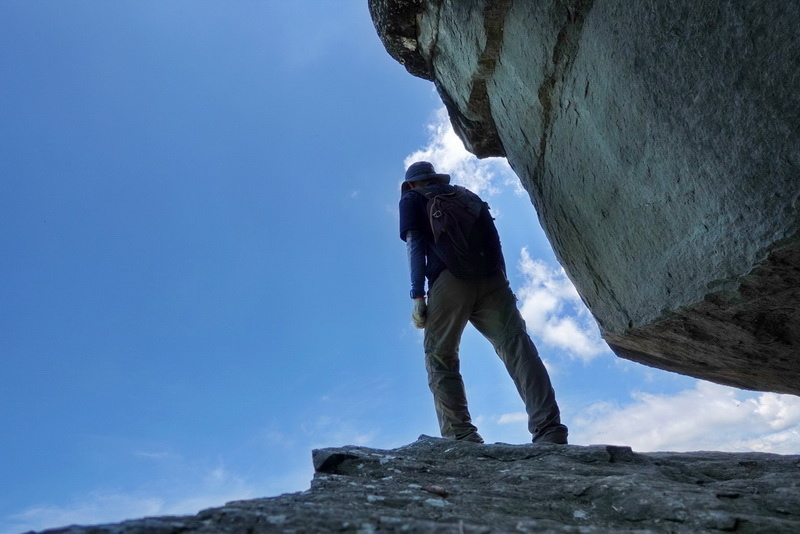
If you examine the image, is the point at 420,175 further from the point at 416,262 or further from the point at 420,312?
the point at 420,312

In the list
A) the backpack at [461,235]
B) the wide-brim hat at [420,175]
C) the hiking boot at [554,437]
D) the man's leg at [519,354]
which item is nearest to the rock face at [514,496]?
the hiking boot at [554,437]

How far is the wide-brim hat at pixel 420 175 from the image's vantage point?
23.3 ft

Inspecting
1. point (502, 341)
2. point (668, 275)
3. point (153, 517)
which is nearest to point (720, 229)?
point (668, 275)

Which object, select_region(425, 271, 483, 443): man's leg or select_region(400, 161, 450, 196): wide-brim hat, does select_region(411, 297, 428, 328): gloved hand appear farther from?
select_region(400, 161, 450, 196): wide-brim hat

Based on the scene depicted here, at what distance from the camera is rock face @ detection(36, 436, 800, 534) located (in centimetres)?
223

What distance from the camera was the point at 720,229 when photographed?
4.14m

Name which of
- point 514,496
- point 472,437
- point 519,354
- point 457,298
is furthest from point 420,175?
point 514,496

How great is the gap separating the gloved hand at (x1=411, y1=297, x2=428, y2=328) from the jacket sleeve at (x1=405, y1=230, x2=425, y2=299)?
0.07 m

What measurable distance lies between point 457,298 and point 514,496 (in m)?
3.19

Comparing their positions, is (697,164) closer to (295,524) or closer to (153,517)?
(295,524)

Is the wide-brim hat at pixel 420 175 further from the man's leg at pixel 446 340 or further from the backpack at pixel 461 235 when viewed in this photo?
the man's leg at pixel 446 340

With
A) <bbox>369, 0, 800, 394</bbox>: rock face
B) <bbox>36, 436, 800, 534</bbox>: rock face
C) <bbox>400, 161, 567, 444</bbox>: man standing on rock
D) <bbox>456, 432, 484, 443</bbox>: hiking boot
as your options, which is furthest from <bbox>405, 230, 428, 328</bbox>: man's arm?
<bbox>36, 436, 800, 534</bbox>: rock face

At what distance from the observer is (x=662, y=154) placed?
4.48 m

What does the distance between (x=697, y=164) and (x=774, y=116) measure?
2.12ft
